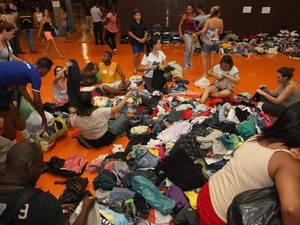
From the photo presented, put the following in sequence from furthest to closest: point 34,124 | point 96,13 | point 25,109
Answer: point 96,13, point 25,109, point 34,124

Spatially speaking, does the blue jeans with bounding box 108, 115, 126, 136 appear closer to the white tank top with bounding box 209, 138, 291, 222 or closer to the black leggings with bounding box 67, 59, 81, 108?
the black leggings with bounding box 67, 59, 81, 108

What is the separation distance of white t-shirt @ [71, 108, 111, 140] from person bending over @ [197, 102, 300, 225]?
2.34 metres

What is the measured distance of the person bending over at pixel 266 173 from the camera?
4.74ft

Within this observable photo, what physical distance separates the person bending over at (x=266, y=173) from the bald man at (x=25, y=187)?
1.19 m

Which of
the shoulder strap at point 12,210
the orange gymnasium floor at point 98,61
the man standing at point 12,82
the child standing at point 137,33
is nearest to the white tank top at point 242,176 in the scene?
the shoulder strap at point 12,210

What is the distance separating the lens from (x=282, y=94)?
477 cm

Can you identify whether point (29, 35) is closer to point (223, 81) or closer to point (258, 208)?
point (223, 81)

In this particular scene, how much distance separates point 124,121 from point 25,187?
322cm

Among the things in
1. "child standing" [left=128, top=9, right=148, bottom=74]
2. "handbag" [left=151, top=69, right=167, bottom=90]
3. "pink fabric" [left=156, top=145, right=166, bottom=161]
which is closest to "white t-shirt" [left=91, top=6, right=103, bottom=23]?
"child standing" [left=128, top=9, right=148, bottom=74]

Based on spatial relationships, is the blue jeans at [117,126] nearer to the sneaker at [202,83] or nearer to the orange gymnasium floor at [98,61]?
the orange gymnasium floor at [98,61]

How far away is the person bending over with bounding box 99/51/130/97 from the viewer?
6.08 meters

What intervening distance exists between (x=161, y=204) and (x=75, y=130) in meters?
2.65

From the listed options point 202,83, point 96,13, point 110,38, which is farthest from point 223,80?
point 96,13

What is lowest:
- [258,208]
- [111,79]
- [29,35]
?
[111,79]
